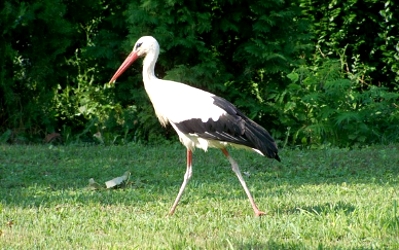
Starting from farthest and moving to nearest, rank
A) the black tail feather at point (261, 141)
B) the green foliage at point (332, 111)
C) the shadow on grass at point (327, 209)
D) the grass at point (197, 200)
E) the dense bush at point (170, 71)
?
the dense bush at point (170, 71) < the green foliage at point (332, 111) < the black tail feather at point (261, 141) < the shadow on grass at point (327, 209) < the grass at point (197, 200)

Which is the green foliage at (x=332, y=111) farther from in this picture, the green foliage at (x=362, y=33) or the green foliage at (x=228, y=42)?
the green foliage at (x=362, y=33)

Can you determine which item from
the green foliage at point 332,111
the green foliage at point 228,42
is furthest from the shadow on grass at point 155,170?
the green foliage at point 228,42

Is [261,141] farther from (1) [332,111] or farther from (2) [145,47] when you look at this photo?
(1) [332,111]

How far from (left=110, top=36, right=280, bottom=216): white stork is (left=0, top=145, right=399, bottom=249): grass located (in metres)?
0.42

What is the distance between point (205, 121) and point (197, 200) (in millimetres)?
794

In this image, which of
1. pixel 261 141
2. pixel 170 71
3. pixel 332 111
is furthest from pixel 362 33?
pixel 261 141

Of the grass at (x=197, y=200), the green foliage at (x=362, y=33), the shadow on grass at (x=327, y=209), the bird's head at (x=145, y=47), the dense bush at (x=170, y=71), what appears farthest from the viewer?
the green foliage at (x=362, y=33)

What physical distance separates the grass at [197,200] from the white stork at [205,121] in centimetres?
42

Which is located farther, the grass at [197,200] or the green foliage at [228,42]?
the green foliage at [228,42]

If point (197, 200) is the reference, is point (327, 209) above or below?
above

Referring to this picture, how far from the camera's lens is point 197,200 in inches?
273

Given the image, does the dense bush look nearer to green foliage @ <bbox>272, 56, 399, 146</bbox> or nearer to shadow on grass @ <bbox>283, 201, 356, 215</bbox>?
green foliage @ <bbox>272, 56, 399, 146</bbox>

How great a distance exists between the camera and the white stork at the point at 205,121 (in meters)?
6.35

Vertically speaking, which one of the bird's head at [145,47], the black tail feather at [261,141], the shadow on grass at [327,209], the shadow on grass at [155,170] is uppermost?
the bird's head at [145,47]
